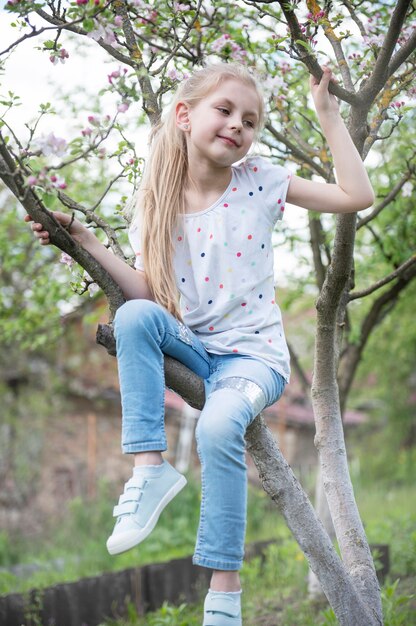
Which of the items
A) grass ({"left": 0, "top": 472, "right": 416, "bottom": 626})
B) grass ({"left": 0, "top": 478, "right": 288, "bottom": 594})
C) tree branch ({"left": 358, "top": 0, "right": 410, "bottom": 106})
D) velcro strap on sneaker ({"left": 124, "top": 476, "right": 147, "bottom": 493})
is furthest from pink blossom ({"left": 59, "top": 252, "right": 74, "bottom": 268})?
grass ({"left": 0, "top": 478, "right": 288, "bottom": 594})

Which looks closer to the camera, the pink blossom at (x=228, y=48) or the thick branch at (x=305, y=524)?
the thick branch at (x=305, y=524)

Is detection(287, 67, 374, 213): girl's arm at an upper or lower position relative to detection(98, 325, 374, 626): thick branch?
upper

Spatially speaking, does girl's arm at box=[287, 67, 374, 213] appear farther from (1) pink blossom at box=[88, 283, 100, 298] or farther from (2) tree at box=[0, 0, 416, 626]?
(1) pink blossom at box=[88, 283, 100, 298]

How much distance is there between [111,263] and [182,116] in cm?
54

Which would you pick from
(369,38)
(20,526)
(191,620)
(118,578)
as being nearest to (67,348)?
(20,526)

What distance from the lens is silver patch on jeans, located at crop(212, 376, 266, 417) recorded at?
1.92 m

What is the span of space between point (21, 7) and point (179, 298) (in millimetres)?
899

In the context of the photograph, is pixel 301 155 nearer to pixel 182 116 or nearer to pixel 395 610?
pixel 182 116

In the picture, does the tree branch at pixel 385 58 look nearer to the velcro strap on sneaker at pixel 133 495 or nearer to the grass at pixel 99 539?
the velcro strap on sneaker at pixel 133 495

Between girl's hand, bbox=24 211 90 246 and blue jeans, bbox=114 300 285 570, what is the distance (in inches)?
10.5

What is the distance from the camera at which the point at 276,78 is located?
3027mm

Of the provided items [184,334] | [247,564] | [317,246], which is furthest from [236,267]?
[247,564]

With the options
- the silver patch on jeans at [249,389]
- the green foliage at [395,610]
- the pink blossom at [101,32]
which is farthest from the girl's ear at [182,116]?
the green foliage at [395,610]

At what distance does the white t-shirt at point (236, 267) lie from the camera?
216cm
